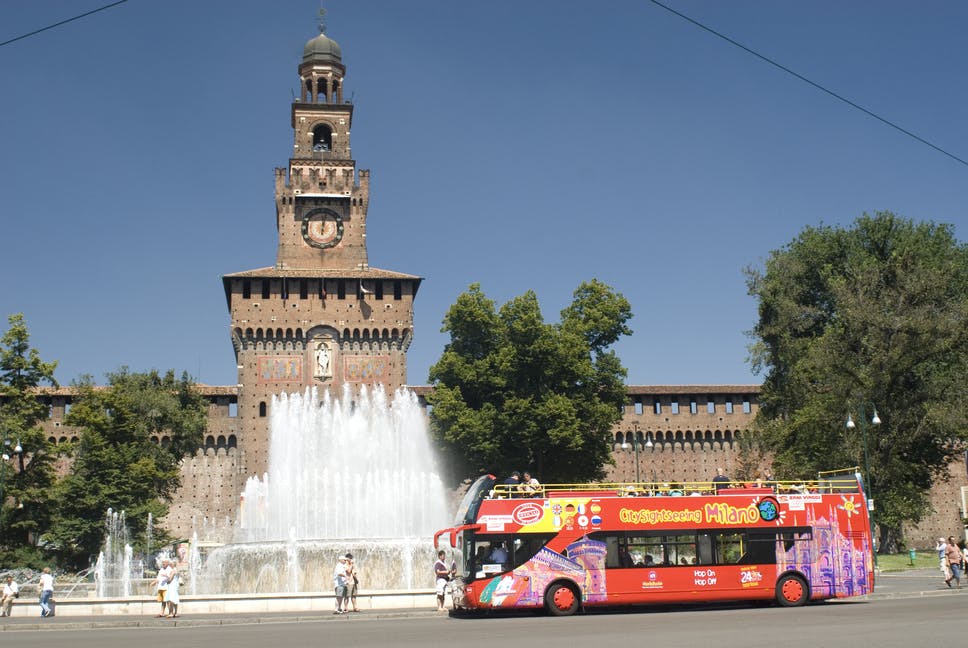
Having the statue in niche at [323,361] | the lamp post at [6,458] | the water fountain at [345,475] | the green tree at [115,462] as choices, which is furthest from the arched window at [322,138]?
the lamp post at [6,458]

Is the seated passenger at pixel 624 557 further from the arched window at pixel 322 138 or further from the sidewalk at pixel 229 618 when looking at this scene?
the arched window at pixel 322 138

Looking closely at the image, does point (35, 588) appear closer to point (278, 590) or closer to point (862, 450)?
point (278, 590)

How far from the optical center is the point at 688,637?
12922 mm

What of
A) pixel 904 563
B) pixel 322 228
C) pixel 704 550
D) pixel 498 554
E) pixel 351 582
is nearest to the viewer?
pixel 498 554

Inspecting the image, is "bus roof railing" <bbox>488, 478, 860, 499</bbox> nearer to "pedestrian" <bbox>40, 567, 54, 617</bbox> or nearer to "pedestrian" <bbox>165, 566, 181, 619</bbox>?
"pedestrian" <bbox>165, 566, 181, 619</bbox>

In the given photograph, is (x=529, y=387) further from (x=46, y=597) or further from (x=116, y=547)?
(x=46, y=597)

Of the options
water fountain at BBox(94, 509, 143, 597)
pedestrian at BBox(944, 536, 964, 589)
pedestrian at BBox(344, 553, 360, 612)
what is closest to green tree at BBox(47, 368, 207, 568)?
water fountain at BBox(94, 509, 143, 597)

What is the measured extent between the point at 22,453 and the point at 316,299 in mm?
18505

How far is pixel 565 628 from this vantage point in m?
14.9

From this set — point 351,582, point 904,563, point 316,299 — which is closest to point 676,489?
point 351,582

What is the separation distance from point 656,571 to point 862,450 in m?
20.0

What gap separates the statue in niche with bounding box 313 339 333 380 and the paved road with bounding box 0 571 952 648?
31036mm

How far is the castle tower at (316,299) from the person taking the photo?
167ft

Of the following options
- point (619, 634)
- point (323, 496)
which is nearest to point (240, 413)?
point (323, 496)
